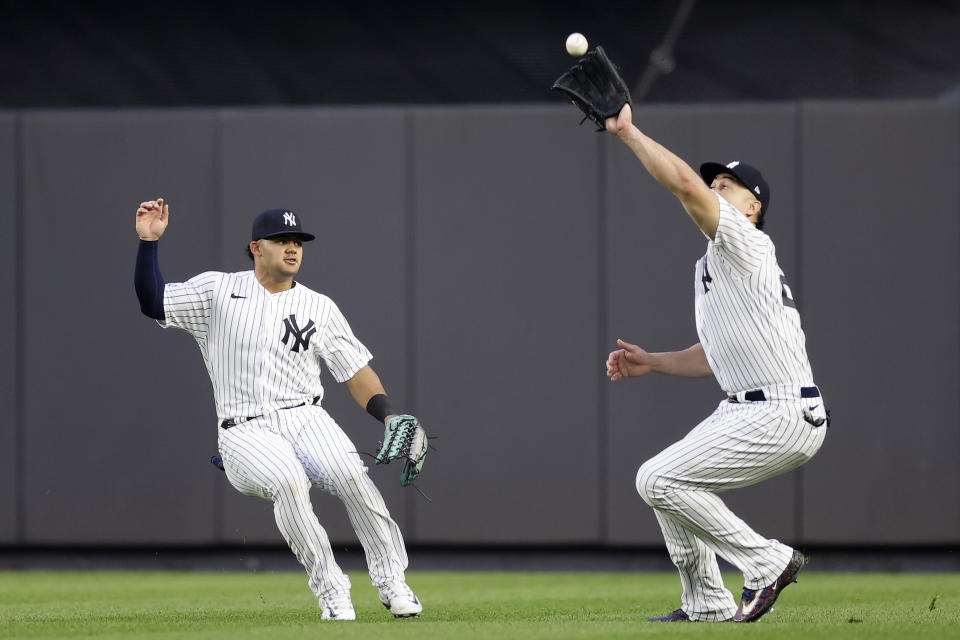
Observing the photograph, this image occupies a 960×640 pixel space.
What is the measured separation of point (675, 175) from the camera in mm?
3707

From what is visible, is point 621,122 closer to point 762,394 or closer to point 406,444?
point 762,394

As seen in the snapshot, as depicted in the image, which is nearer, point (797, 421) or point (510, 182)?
point (797, 421)

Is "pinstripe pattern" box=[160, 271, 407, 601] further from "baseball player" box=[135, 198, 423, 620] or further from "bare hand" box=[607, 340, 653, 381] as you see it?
"bare hand" box=[607, 340, 653, 381]

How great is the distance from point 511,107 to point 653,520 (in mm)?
2744

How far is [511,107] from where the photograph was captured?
773 centimetres

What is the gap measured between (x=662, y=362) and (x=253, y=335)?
5.10 feet

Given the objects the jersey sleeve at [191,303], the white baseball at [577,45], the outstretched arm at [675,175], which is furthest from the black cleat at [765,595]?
the jersey sleeve at [191,303]

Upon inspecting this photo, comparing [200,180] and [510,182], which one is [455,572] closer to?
[510,182]

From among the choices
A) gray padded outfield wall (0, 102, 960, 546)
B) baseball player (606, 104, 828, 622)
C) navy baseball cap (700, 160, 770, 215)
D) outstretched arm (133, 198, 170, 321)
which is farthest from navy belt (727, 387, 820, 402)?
gray padded outfield wall (0, 102, 960, 546)

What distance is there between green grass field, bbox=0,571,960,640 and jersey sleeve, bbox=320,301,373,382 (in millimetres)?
971

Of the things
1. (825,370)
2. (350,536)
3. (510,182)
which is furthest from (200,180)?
(825,370)

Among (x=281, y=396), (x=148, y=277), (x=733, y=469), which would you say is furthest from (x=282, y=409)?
(x=733, y=469)

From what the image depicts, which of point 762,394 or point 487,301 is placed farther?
point 487,301

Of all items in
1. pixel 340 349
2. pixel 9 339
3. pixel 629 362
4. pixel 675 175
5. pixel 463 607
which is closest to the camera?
pixel 675 175
